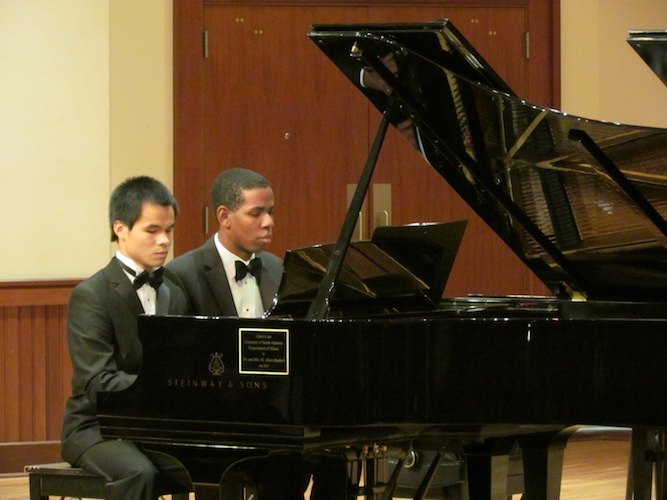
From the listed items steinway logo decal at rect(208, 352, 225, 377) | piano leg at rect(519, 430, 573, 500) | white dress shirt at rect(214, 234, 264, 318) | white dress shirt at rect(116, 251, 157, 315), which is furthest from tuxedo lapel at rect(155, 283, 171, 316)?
piano leg at rect(519, 430, 573, 500)

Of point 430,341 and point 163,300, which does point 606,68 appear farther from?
point 430,341

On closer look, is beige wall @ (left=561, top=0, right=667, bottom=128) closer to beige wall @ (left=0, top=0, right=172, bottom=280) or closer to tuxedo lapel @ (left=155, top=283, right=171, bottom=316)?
beige wall @ (left=0, top=0, right=172, bottom=280)

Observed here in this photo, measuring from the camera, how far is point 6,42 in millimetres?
5430

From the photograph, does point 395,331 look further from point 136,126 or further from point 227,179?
point 136,126

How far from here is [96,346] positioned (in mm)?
3264

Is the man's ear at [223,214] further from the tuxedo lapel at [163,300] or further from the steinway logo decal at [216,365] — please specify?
the steinway logo decal at [216,365]

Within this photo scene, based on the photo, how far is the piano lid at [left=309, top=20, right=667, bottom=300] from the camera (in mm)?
2730

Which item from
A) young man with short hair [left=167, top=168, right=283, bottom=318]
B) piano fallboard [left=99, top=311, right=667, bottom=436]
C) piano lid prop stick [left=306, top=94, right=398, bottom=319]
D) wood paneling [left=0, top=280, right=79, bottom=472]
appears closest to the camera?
piano fallboard [left=99, top=311, right=667, bottom=436]

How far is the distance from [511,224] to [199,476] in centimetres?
126

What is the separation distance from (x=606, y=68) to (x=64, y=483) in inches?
154

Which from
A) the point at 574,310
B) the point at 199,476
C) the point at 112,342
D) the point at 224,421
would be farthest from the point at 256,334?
the point at 574,310

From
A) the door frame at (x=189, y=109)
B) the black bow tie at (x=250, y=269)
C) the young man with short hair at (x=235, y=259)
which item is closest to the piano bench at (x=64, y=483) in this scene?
the young man with short hair at (x=235, y=259)

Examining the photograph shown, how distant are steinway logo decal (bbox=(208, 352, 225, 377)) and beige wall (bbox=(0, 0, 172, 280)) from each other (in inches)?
120

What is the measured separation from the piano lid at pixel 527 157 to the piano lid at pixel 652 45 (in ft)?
0.97
